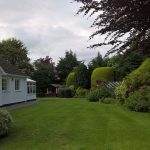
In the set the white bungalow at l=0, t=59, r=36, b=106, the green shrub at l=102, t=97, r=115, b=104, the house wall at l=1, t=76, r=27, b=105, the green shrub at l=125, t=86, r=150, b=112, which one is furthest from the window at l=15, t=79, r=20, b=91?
the green shrub at l=125, t=86, r=150, b=112

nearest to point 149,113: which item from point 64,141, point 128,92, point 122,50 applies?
point 128,92

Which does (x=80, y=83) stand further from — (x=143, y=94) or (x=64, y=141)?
(x=64, y=141)

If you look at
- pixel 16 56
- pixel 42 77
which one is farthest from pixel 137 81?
pixel 16 56

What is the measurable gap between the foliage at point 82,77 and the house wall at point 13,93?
1956cm

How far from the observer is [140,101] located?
25.1 metres

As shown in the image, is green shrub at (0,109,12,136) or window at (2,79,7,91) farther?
window at (2,79,7,91)

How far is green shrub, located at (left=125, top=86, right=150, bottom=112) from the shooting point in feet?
80.1

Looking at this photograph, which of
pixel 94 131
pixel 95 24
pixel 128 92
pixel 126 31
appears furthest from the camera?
pixel 128 92

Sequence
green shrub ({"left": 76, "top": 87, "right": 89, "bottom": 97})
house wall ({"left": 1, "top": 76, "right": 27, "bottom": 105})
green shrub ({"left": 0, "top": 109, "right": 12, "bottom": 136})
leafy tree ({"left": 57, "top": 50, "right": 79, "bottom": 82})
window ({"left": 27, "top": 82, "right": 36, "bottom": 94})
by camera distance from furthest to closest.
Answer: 1. leafy tree ({"left": 57, "top": 50, "right": 79, "bottom": 82})
2. green shrub ({"left": 76, "top": 87, "right": 89, "bottom": 97})
3. window ({"left": 27, "top": 82, "right": 36, "bottom": 94})
4. house wall ({"left": 1, "top": 76, "right": 27, "bottom": 105})
5. green shrub ({"left": 0, "top": 109, "right": 12, "bottom": 136})

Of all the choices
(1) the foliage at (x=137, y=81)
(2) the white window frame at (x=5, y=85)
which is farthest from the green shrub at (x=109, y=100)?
(2) the white window frame at (x=5, y=85)

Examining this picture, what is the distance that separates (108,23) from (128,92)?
23.3 meters

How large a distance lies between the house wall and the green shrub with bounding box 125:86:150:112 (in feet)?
39.2

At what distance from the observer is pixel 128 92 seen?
96.7 ft

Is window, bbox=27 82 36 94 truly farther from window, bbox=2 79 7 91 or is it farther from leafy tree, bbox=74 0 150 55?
leafy tree, bbox=74 0 150 55
